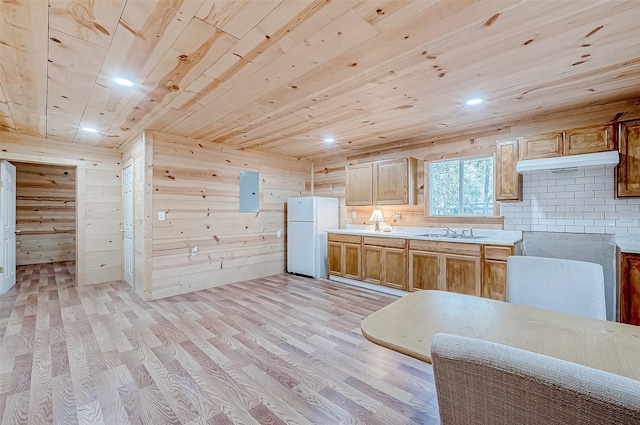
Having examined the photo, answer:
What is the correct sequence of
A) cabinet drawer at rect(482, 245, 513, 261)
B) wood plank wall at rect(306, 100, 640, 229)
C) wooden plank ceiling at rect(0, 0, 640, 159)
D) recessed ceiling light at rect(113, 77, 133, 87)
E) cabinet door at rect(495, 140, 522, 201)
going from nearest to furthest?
wooden plank ceiling at rect(0, 0, 640, 159), recessed ceiling light at rect(113, 77, 133, 87), wood plank wall at rect(306, 100, 640, 229), cabinet drawer at rect(482, 245, 513, 261), cabinet door at rect(495, 140, 522, 201)

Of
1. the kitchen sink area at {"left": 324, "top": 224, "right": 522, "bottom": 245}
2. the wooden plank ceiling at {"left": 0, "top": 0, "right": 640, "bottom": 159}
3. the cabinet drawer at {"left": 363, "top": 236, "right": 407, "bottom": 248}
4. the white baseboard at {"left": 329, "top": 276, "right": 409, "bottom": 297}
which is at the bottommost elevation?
the white baseboard at {"left": 329, "top": 276, "right": 409, "bottom": 297}

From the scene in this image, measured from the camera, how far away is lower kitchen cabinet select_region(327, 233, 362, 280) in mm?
4863

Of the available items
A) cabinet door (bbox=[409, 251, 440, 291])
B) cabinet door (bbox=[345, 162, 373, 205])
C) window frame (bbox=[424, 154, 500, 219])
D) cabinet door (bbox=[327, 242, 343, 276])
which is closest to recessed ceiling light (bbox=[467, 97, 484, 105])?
window frame (bbox=[424, 154, 500, 219])

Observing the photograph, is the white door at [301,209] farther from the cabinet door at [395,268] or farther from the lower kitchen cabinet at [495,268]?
the lower kitchen cabinet at [495,268]

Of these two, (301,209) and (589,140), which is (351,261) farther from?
(589,140)

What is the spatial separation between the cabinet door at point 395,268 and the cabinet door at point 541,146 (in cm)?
190

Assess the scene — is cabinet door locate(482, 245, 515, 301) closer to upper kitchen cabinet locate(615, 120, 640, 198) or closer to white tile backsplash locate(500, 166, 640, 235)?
white tile backsplash locate(500, 166, 640, 235)

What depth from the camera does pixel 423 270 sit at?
4035 mm

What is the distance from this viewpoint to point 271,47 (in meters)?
2.04

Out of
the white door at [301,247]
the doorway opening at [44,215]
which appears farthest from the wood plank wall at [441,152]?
the doorway opening at [44,215]

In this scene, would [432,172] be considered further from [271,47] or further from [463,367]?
[463,367]

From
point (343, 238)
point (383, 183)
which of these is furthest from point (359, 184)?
point (343, 238)

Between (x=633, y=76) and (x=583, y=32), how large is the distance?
3.85ft

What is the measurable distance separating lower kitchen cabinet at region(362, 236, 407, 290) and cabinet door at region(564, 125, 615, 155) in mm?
2120
